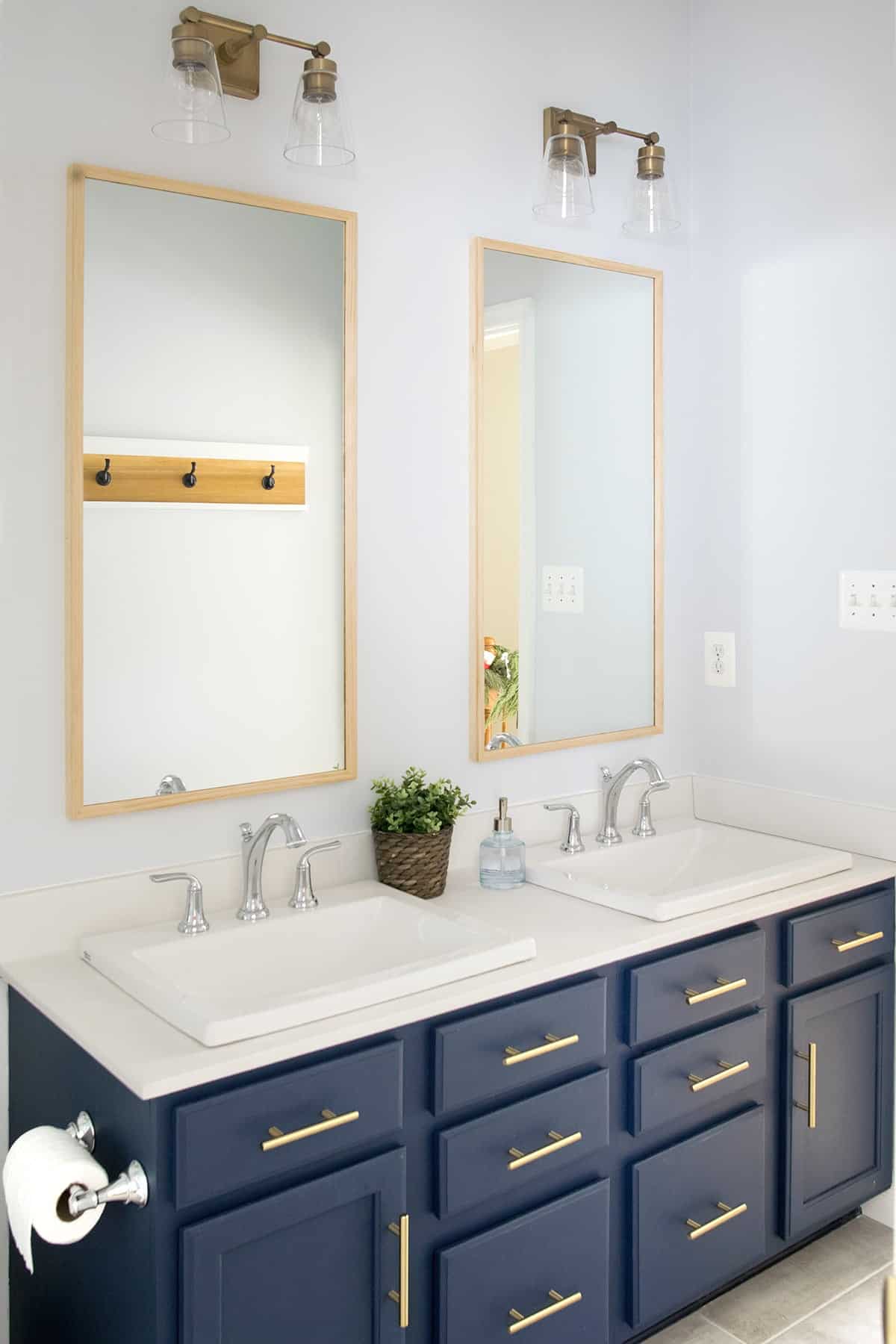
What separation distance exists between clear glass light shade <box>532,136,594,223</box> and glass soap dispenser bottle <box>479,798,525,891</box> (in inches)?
42.3

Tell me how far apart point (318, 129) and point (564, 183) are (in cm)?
52

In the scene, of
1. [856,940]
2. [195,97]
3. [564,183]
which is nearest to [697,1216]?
[856,940]

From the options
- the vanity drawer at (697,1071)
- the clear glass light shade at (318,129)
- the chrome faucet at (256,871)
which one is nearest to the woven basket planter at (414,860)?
the chrome faucet at (256,871)

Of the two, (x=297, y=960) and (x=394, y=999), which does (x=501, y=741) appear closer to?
(x=297, y=960)

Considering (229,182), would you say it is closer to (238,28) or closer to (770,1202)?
(238,28)

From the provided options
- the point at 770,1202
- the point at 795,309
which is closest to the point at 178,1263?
the point at 770,1202

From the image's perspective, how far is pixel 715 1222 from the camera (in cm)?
198

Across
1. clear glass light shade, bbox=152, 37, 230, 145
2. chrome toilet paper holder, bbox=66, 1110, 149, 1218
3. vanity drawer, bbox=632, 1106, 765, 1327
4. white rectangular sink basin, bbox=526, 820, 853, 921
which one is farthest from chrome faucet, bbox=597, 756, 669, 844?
clear glass light shade, bbox=152, 37, 230, 145

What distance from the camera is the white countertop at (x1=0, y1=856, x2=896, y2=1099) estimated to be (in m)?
1.37

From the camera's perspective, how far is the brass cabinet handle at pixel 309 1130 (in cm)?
140

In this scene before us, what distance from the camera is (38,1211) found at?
1.34 m

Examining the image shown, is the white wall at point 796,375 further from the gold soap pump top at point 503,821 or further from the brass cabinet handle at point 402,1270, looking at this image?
the brass cabinet handle at point 402,1270

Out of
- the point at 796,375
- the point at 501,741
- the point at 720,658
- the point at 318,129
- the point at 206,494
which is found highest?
the point at 318,129

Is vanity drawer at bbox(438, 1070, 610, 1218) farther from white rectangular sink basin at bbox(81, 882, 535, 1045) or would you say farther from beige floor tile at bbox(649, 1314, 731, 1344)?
beige floor tile at bbox(649, 1314, 731, 1344)
